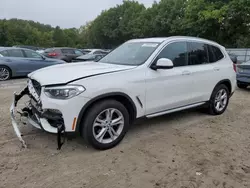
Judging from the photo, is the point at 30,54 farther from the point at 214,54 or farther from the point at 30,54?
the point at 214,54

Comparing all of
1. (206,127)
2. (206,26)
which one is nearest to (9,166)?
(206,127)

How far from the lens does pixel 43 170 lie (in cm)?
324

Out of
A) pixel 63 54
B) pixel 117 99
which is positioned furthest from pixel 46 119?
pixel 63 54

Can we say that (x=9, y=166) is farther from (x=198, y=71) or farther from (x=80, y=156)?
(x=198, y=71)

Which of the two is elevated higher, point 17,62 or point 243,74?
point 17,62

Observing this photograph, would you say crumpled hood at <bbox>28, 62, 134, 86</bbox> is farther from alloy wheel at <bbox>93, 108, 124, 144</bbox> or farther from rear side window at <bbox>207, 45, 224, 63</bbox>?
rear side window at <bbox>207, 45, 224, 63</bbox>

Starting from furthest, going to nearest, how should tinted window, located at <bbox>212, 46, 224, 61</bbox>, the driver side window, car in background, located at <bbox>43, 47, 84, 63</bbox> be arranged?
car in background, located at <bbox>43, 47, 84, 63</bbox> → the driver side window → tinted window, located at <bbox>212, 46, 224, 61</bbox>

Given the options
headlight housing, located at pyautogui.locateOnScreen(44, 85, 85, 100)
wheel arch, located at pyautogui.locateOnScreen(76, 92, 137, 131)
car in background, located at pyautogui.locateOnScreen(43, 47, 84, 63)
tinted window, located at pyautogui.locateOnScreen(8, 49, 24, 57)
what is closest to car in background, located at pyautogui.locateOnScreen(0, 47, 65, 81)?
tinted window, located at pyautogui.locateOnScreen(8, 49, 24, 57)

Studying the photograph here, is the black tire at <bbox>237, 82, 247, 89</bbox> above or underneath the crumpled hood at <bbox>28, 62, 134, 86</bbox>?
underneath

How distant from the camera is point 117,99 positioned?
3889 mm

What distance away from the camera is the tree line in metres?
28.1

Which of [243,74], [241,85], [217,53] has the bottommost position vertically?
[241,85]

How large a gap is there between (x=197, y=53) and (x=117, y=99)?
2200 millimetres

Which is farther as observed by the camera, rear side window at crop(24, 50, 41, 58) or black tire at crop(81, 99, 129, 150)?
rear side window at crop(24, 50, 41, 58)
